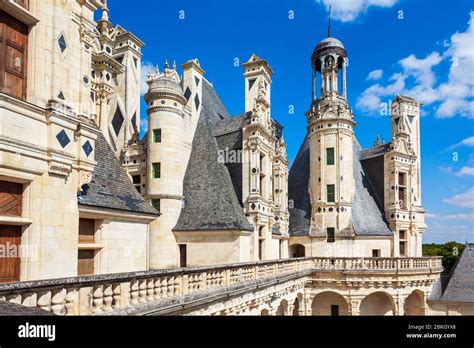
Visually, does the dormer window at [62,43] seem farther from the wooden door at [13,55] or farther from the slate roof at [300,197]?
the slate roof at [300,197]

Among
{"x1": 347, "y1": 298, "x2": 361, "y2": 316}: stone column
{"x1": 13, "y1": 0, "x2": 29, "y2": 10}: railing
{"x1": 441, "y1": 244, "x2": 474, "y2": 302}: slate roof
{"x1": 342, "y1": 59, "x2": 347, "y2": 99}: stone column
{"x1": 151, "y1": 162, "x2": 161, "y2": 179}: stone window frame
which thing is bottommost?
{"x1": 347, "y1": 298, "x2": 361, "y2": 316}: stone column

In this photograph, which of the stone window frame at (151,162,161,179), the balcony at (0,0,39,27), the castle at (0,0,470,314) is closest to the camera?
the balcony at (0,0,39,27)

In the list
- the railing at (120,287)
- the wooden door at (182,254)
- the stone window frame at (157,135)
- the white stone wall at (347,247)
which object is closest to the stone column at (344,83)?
the white stone wall at (347,247)

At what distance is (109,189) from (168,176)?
8493 mm

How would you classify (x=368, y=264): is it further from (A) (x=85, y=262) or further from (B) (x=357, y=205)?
(A) (x=85, y=262)

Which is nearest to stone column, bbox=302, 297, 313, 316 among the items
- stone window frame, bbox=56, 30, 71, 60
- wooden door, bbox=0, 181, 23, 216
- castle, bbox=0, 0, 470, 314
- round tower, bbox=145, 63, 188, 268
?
castle, bbox=0, 0, 470, 314

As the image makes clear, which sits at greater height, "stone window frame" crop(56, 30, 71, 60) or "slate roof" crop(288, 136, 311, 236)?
"stone window frame" crop(56, 30, 71, 60)

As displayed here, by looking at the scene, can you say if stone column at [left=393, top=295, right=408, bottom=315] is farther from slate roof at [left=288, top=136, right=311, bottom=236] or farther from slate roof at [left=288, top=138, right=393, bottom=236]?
slate roof at [left=288, top=136, right=311, bottom=236]

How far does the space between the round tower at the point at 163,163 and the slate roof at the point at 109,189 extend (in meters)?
6.47

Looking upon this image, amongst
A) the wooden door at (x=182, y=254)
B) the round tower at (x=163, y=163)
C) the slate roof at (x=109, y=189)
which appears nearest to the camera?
the slate roof at (x=109, y=189)

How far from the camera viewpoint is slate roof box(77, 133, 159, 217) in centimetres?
1349

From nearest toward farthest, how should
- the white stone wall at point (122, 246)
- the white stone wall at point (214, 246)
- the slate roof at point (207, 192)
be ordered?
1. the white stone wall at point (122, 246)
2. the white stone wall at point (214, 246)
3. the slate roof at point (207, 192)

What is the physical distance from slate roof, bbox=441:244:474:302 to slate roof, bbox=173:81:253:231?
575 inches

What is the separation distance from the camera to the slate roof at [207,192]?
22.8m
